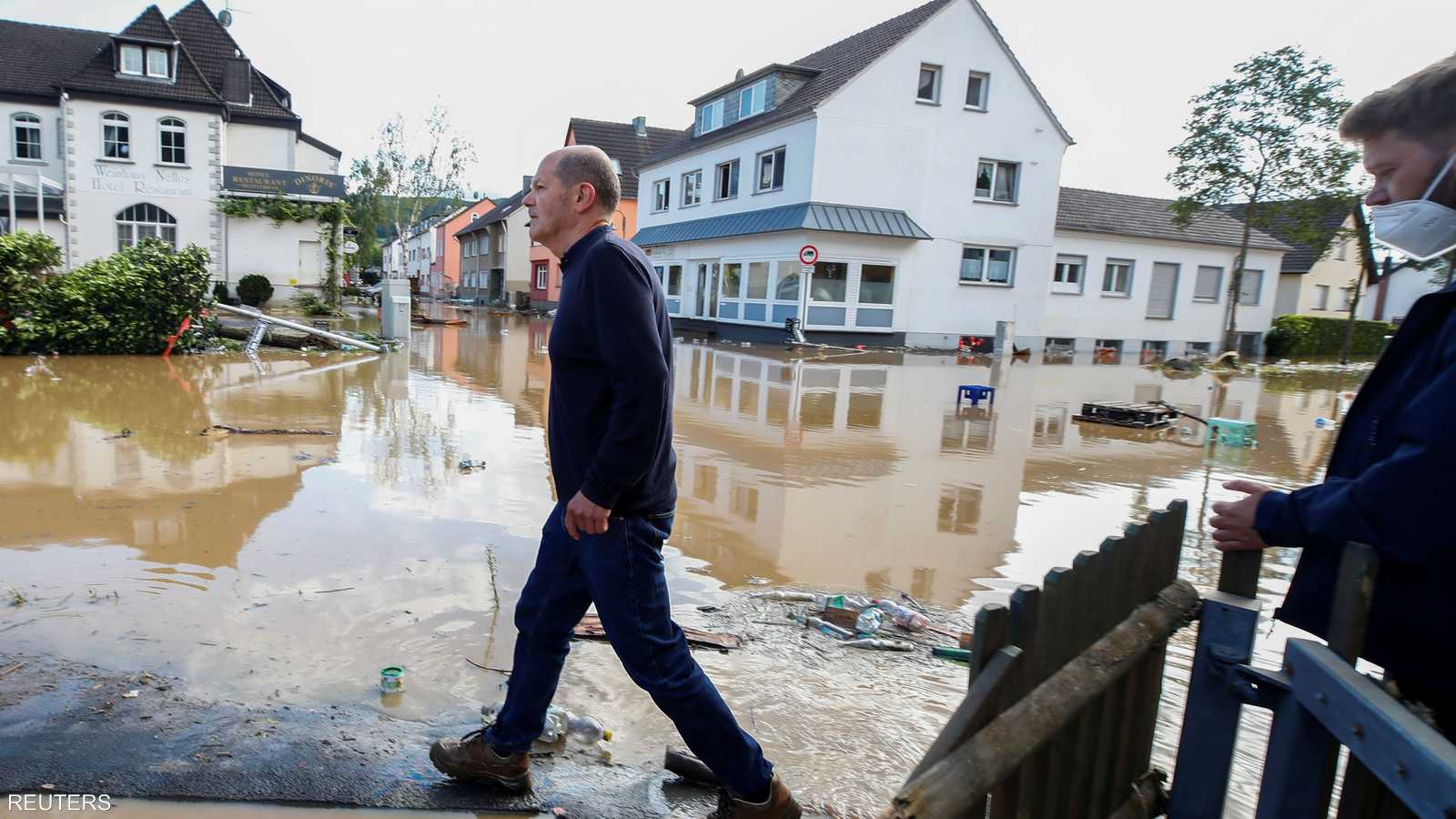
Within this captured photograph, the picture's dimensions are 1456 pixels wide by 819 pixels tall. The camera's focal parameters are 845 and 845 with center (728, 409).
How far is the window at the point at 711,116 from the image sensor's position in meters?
31.2

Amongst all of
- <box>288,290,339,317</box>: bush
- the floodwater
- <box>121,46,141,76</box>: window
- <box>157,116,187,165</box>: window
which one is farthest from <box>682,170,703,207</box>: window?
the floodwater

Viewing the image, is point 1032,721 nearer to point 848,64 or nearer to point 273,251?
point 848,64

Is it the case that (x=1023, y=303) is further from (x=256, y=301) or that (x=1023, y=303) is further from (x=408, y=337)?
(x=256, y=301)

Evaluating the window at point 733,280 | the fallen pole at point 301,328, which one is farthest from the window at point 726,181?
the fallen pole at point 301,328

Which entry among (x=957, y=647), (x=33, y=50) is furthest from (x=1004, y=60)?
(x=33, y=50)

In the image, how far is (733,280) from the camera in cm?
2908

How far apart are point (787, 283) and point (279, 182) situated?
1684 centimetres

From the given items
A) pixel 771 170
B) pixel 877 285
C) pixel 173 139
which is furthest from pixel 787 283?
pixel 173 139

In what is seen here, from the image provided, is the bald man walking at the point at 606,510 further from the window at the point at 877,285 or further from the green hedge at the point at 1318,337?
the green hedge at the point at 1318,337

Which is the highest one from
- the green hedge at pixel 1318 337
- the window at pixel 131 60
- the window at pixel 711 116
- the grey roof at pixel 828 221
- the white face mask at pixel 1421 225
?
the window at pixel 711 116

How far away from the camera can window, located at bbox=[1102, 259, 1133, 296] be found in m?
30.3

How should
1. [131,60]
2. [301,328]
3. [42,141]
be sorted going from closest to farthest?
[301,328], [131,60], [42,141]

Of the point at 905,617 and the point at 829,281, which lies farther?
the point at 829,281

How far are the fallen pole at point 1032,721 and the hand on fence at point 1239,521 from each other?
1.16 feet
